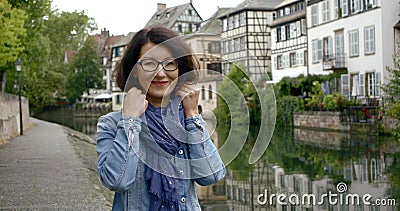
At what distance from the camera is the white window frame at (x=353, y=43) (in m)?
36.2

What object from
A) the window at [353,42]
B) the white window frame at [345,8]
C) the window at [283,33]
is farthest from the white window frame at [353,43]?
the window at [283,33]

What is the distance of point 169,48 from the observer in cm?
265

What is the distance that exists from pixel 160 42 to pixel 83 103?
80.9m

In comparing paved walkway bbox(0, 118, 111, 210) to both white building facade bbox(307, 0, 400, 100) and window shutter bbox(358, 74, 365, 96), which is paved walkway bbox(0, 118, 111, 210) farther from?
window shutter bbox(358, 74, 365, 96)

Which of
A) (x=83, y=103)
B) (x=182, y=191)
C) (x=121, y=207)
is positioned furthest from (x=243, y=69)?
(x=83, y=103)

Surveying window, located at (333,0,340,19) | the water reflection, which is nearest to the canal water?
the water reflection

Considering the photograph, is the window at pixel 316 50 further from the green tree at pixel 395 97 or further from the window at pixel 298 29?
the green tree at pixel 395 97

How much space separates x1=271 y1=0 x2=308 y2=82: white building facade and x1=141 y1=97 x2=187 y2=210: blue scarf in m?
40.6

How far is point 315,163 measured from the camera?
17.9m

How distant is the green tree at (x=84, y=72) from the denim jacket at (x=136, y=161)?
7649cm

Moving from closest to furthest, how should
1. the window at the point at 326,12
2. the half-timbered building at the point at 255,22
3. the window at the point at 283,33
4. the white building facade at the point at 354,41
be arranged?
1. the white building facade at the point at 354,41
2. the window at the point at 326,12
3. the window at the point at 283,33
4. the half-timbered building at the point at 255,22

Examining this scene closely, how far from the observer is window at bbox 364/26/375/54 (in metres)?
34.3

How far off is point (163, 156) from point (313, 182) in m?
11.4

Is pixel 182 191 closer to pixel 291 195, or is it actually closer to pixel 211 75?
pixel 211 75
